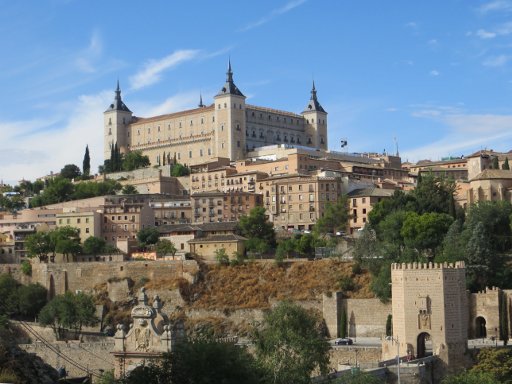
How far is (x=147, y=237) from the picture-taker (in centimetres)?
→ 8600

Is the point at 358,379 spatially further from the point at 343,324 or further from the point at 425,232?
the point at 425,232

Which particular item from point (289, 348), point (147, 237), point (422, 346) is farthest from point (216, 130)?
point (289, 348)

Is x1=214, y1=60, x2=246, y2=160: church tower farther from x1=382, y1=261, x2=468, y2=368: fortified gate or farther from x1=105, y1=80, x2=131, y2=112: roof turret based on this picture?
x1=382, y1=261, x2=468, y2=368: fortified gate

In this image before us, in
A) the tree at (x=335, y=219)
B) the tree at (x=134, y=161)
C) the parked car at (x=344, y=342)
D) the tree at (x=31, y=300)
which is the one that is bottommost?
the parked car at (x=344, y=342)

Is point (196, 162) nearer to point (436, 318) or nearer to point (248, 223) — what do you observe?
point (248, 223)

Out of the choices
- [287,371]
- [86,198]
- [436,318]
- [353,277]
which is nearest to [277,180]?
[86,198]

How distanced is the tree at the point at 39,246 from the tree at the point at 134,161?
36.8m

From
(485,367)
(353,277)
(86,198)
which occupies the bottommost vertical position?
(485,367)

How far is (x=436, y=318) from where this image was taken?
151 ft

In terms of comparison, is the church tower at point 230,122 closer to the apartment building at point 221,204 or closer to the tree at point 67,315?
the apartment building at point 221,204

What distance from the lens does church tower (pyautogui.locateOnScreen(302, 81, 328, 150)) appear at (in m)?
130

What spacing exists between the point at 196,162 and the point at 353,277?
198 feet

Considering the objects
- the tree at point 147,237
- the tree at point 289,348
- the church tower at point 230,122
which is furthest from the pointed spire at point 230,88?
the tree at point 289,348

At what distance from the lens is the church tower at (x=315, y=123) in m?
130
